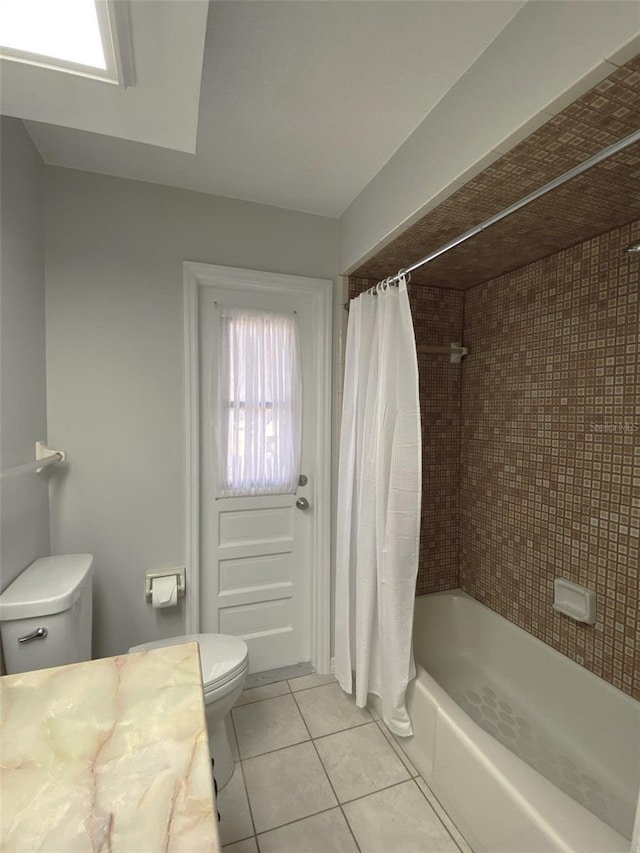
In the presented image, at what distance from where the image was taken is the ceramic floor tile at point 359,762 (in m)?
1.45

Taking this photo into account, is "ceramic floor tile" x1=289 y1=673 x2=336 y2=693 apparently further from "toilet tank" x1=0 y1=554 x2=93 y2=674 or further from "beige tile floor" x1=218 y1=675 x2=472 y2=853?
"toilet tank" x1=0 y1=554 x2=93 y2=674

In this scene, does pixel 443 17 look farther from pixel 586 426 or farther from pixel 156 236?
pixel 586 426

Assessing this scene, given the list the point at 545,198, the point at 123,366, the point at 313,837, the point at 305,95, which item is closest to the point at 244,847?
the point at 313,837

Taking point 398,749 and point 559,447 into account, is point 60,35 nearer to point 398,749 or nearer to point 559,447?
point 559,447

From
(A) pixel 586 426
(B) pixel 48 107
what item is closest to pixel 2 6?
(B) pixel 48 107

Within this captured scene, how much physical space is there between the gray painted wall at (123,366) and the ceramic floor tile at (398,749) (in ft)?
3.45

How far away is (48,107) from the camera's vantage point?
37.4 inches

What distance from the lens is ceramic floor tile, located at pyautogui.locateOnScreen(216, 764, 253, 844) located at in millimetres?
1299

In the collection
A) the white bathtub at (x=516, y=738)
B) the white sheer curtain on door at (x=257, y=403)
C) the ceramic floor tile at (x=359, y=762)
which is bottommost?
the ceramic floor tile at (x=359, y=762)

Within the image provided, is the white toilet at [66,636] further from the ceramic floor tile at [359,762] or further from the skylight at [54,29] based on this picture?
the skylight at [54,29]

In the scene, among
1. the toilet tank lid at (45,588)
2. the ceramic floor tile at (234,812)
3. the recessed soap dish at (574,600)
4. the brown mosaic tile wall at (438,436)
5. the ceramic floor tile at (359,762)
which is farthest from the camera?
the brown mosaic tile wall at (438,436)

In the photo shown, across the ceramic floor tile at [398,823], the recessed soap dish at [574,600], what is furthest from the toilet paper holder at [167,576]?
the recessed soap dish at [574,600]

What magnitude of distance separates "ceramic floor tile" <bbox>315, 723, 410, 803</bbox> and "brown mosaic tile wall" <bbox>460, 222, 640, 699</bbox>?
89 cm

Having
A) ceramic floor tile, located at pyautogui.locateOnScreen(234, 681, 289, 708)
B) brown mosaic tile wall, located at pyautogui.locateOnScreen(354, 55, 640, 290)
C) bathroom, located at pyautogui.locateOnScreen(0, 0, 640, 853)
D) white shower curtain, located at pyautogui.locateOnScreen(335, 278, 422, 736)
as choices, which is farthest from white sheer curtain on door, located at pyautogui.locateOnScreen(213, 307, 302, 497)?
ceramic floor tile, located at pyautogui.locateOnScreen(234, 681, 289, 708)
